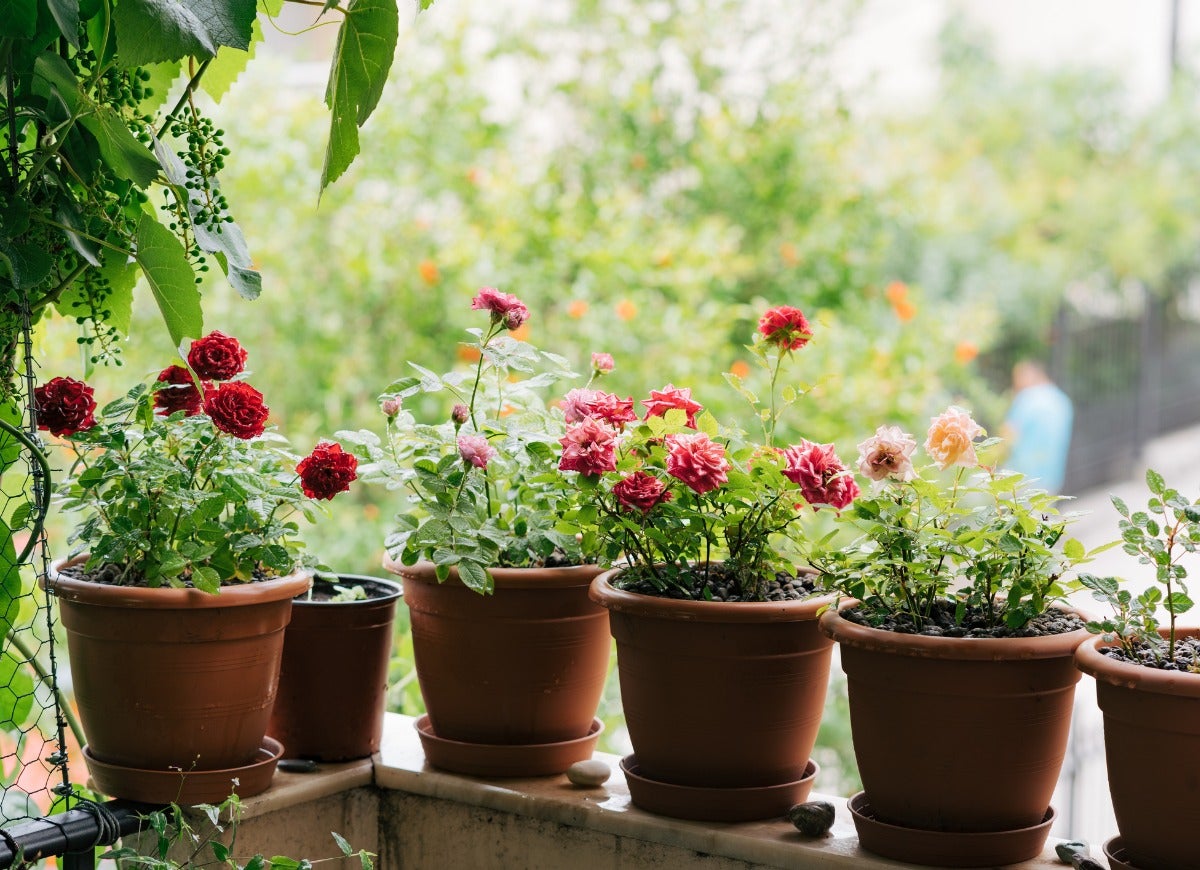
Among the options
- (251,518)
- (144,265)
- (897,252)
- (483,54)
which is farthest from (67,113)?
(897,252)

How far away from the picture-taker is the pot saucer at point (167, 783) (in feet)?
4.43

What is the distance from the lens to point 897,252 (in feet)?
25.8

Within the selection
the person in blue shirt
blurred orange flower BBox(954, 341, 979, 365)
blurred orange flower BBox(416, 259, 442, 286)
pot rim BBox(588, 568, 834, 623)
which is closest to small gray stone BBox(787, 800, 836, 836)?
pot rim BBox(588, 568, 834, 623)

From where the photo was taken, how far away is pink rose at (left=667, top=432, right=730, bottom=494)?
130 centimetres

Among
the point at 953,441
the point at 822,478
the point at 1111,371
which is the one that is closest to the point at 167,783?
the point at 822,478

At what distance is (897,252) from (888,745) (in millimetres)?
6943

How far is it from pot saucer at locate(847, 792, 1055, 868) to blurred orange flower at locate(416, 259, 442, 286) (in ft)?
7.60

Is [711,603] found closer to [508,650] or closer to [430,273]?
[508,650]

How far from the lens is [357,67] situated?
3.89 ft

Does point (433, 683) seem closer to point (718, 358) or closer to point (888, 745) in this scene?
point (888, 745)

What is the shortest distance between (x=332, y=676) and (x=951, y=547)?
77 cm

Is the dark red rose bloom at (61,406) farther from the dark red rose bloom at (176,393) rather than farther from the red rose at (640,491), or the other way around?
the red rose at (640,491)

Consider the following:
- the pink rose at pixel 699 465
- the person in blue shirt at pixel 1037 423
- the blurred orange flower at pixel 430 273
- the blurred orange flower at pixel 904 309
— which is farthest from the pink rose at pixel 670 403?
the person in blue shirt at pixel 1037 423

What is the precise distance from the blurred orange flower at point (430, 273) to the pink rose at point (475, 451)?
1961 millimetres
